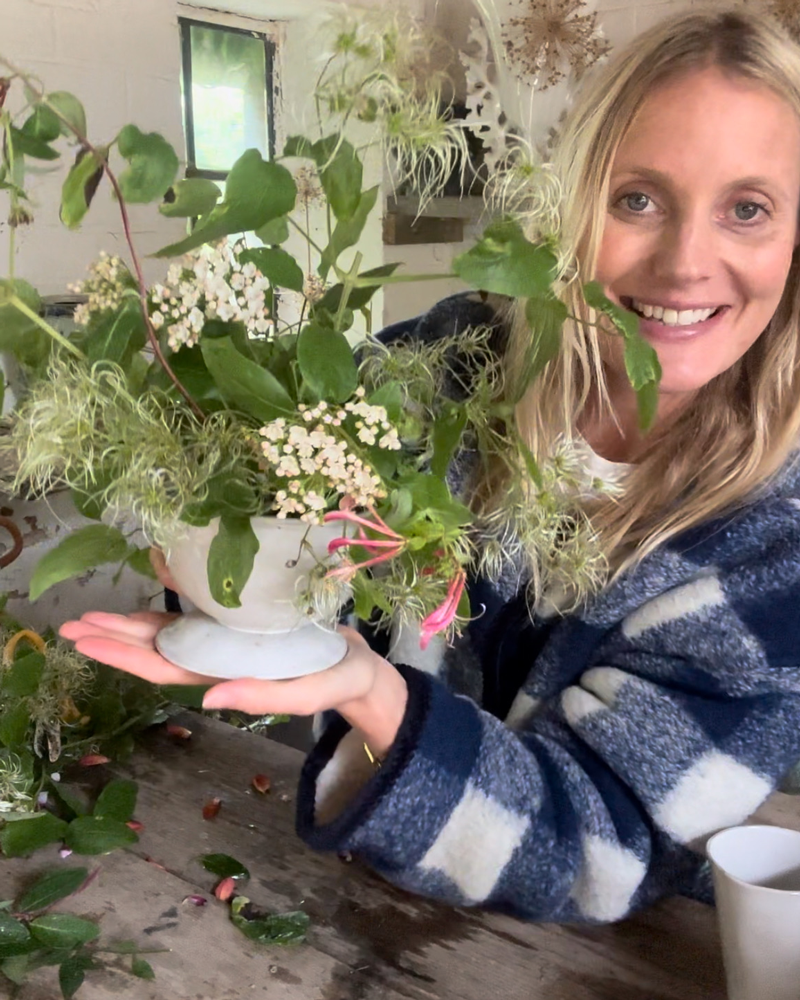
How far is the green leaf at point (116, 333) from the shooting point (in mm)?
440

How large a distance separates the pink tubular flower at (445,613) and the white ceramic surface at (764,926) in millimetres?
211

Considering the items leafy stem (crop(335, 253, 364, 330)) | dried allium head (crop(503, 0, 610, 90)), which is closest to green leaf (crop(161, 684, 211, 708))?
leafy stem (crop(335, 253, 364, 330))

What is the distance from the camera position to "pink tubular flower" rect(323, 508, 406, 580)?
43 cm

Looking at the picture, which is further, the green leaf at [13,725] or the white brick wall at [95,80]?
the white brick wall at [95,80]

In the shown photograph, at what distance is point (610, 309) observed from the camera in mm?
423

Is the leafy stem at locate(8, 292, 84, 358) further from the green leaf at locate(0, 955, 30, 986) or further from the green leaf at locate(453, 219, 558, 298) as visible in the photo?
the green leaf at locate(0, 955, 30, 986)

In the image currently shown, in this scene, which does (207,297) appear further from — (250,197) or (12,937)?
(12,937)

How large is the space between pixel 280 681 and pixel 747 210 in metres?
0.54

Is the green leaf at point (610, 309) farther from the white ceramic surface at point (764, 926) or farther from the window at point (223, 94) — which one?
the window at point (223, 94)

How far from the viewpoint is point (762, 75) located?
0.73m

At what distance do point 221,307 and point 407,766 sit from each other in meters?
0.33

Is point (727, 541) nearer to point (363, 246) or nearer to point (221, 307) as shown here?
point (221, 307)

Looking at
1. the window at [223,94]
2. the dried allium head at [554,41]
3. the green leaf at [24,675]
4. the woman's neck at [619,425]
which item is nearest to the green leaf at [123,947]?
the green leaf at [24,675]

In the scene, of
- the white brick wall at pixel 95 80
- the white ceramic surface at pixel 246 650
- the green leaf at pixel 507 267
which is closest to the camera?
the green leaf at pixel 507 267
